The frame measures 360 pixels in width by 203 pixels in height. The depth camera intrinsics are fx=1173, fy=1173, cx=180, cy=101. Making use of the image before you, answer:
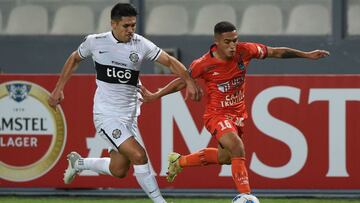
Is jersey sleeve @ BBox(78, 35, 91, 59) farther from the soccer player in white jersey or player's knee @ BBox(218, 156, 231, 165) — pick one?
player's knee @ BBox(218, 156, 231, 165)

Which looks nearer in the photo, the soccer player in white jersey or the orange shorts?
the soccer player in white jersey

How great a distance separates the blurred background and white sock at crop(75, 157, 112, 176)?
4907 mm

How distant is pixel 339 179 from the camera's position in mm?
12094

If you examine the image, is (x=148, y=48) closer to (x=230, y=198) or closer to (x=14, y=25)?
(x=230, y=198)

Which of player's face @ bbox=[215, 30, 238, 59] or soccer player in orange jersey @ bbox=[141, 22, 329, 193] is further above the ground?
player's face @ bbox=[215, 30, 238, 59]

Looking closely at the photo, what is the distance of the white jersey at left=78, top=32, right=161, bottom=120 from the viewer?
10.5 m

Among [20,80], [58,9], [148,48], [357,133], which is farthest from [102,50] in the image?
[58,9]

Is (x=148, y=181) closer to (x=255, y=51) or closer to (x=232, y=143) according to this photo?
(x=232, y=143)

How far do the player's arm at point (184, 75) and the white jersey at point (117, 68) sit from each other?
0.28 feet

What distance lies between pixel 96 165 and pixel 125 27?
1.48 metres

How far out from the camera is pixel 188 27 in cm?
1617

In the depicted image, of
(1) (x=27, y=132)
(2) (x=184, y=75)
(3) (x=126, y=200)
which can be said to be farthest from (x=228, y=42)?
(1) (x=27, y=132)

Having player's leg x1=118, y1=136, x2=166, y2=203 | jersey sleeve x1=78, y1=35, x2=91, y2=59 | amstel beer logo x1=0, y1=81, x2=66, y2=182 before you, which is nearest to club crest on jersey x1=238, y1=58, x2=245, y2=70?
player's leg x1=118, y1=136, x2=166, y2=203

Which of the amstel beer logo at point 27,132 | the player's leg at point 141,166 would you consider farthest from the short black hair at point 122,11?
the amstel beer logo at point 27,132
